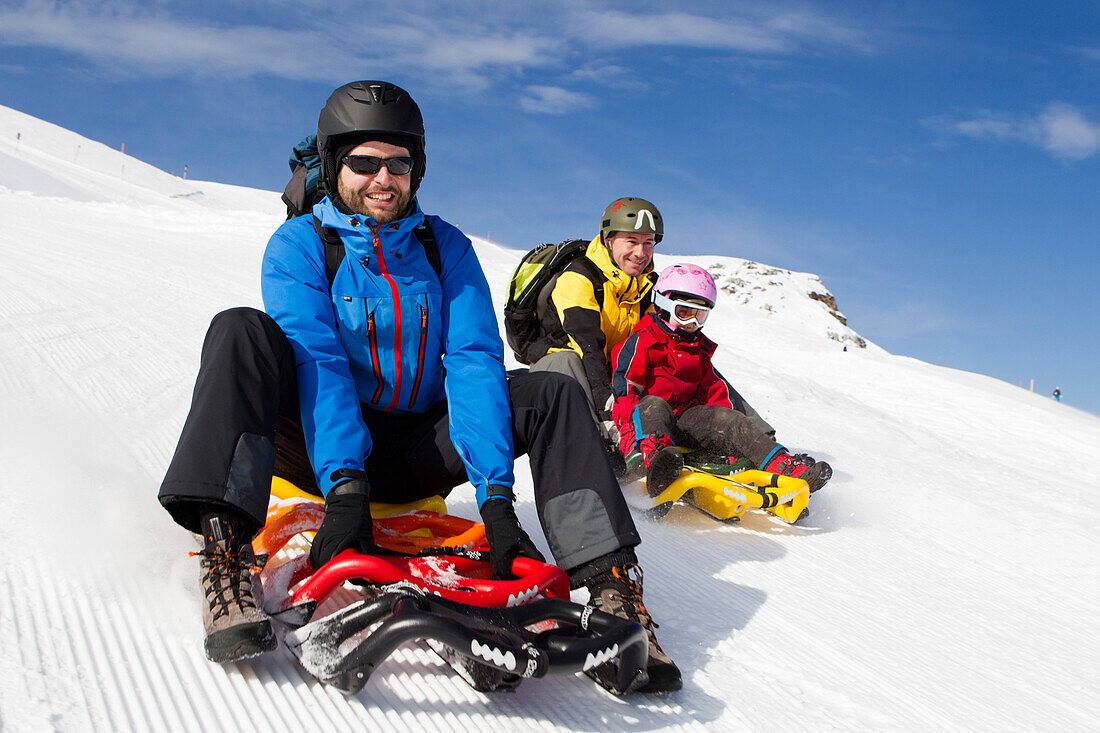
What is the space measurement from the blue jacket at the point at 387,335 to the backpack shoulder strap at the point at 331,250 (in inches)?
0.8

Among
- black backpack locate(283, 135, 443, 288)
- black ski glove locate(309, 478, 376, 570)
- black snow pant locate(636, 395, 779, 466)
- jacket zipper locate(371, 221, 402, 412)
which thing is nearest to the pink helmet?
black snow pant locate(636, 395, 779, 466)

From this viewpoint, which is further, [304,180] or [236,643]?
[304,180]

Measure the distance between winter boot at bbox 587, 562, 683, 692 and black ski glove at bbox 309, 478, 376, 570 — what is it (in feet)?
2.06

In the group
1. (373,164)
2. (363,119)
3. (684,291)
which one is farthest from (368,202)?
(684,291)

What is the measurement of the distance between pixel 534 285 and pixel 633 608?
11.5 ft

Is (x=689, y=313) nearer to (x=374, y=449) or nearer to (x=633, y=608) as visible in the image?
(x=374, y=449)

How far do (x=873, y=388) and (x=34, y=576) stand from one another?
10708 mm

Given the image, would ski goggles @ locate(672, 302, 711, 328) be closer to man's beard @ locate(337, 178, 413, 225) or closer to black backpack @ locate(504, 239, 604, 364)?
black backpack @ locate(504, 239, 604, 364)

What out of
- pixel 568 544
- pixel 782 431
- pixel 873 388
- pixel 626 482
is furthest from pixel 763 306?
pixel 568 544

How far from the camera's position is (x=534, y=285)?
5.55 metres

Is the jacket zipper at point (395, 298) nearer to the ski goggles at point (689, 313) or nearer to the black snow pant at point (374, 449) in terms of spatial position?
the black snow pant at point (374, 449)

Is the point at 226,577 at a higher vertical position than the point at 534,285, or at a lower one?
lower

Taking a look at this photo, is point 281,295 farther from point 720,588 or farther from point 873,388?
point 873,388

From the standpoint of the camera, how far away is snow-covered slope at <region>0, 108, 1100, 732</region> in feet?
5.99
